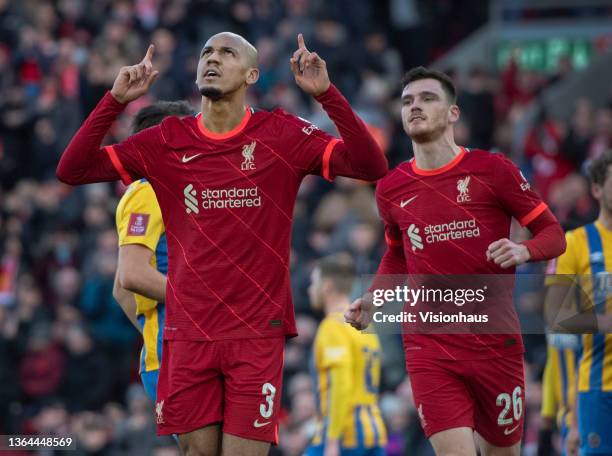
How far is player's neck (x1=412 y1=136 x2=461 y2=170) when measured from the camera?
8117mm

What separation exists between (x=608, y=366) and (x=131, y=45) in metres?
10.7

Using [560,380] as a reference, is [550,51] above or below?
above

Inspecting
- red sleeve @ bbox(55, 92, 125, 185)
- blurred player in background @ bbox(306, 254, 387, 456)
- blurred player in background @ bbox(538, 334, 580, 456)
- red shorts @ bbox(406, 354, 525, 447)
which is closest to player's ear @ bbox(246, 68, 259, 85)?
red sleeve @ bbox(55, 92, 125, 185)

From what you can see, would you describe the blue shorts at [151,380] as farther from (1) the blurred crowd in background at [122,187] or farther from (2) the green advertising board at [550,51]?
(2) the green advertising board at [550,51]

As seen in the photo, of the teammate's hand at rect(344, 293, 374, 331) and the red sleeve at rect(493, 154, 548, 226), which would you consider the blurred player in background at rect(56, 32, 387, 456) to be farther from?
the red sleeve at rect(493, 154, 548, 226)

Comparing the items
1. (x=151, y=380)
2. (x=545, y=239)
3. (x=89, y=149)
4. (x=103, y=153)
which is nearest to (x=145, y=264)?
(x=151, y=380)

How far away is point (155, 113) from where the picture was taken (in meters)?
8.58

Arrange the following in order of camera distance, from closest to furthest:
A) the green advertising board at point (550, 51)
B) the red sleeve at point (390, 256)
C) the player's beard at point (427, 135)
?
1. the player's beard at point (427, 135)
2. the red sleeve at point (390, 256)
3. the green advertising board at point (550, 51)

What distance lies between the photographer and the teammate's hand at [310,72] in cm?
705

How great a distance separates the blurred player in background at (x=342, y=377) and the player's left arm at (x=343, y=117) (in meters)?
3.36

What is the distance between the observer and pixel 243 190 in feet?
24.0

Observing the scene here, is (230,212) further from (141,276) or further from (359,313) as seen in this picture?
(359,313)

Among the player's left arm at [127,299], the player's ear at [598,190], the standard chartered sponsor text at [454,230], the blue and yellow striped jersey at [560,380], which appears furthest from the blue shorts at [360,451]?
the standard chartered sponsor text at [454,230]

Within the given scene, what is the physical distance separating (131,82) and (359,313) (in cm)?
182
